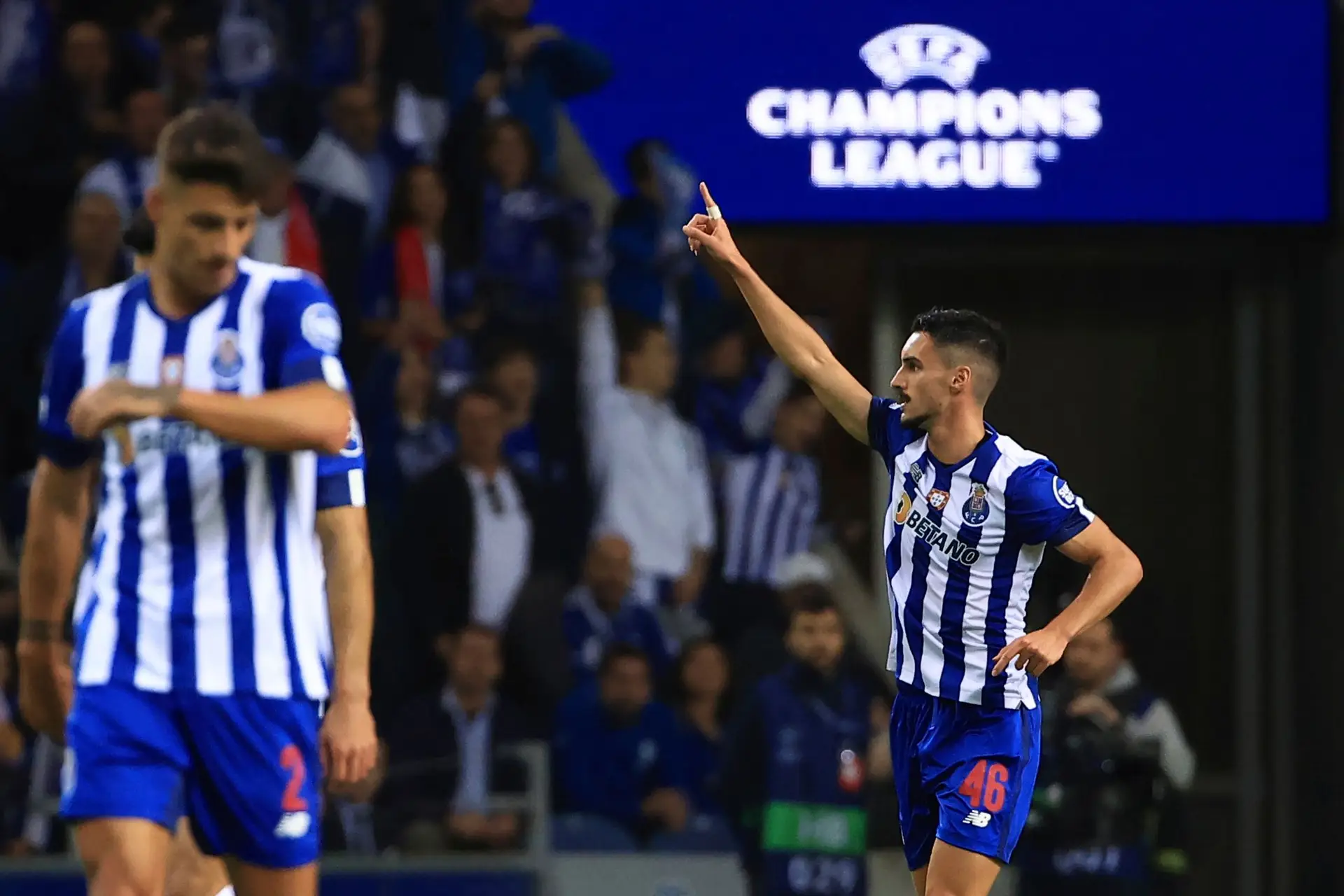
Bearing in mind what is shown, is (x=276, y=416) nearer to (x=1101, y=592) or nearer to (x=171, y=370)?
(x=171, y=370)

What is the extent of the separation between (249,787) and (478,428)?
5024mm

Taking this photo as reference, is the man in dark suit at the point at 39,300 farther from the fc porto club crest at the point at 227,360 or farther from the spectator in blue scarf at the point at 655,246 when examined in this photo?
the fc porto club crest at the point at 227,360

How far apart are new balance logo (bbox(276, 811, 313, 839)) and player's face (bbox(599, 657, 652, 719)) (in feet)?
16.0

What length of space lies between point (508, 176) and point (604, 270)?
575 mm

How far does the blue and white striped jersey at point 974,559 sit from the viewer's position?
5223 millimetres

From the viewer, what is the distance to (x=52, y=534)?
3.86m

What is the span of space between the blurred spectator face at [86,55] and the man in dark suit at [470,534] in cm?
211

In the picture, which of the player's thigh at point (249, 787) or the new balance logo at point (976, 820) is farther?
the new balance logo at point (976, 820)

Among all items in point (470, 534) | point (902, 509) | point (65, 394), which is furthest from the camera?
point (470, 534)

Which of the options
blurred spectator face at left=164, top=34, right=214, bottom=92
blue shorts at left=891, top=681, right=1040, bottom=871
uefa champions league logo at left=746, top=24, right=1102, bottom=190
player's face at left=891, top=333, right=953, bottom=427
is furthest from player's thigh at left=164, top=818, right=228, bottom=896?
uefa champions league logo at left=746, top=24, right=1102, bottom=190

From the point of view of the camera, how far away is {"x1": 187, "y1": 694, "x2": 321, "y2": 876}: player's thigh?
3.68m

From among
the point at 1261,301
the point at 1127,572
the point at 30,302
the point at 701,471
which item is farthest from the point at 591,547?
the point at 1127,572

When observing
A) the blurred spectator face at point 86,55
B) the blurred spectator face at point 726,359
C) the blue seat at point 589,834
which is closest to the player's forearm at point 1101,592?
the blurred spectator face at point 726,359

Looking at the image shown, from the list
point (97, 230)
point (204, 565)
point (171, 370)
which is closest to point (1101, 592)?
point (204, 565)
